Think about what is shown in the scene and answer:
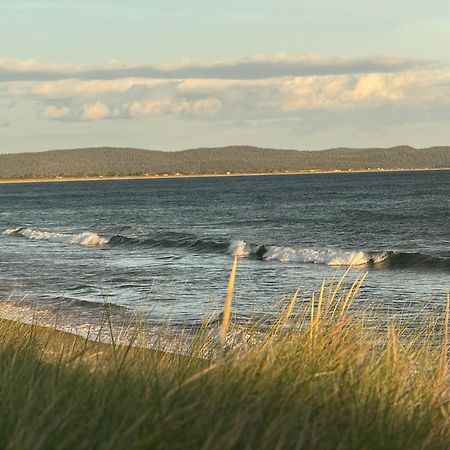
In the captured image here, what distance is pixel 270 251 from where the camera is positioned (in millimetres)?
35625

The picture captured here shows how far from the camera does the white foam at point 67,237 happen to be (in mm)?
44375

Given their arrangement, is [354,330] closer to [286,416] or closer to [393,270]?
[286,416]

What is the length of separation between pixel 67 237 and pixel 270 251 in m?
15.9

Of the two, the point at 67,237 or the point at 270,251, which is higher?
the point at 270,251

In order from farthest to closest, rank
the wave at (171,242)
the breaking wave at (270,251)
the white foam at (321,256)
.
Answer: the wave at (171,242)
the white foam at (321,256)
the breaking wave at (270,251)

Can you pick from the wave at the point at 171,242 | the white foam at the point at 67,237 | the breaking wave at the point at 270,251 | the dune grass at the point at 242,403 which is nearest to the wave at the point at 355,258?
the breaking wave at the point at 270,251

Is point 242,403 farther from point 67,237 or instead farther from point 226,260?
point 67,237

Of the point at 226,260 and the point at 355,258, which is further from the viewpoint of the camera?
the point at 226,260

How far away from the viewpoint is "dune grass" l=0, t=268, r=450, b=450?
13.0ft

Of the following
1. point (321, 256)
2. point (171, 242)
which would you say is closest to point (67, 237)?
point (171, 242)

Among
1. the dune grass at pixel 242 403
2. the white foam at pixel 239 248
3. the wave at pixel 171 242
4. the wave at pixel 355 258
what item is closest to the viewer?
the dune grass at pixel 242 403

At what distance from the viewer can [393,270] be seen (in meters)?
29.2

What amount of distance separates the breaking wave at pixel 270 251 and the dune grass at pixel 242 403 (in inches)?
924

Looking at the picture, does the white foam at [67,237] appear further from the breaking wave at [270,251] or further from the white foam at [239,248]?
the white foam at [239,248]
